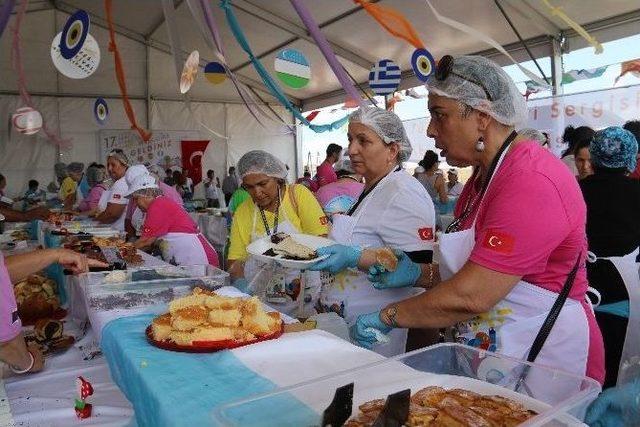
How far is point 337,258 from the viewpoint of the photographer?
1917 mm

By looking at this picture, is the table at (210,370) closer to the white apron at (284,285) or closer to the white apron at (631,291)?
the white apron at (284,285)

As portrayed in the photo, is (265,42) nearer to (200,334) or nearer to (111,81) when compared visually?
(111,81)

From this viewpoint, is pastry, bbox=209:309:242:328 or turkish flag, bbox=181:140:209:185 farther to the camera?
turkish flag, bbox=181:140:209:185

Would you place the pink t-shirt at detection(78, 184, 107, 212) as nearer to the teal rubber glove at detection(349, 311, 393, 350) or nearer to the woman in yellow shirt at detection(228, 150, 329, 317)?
the woman in yellow shirt at detection(228, 150, 329, 317)

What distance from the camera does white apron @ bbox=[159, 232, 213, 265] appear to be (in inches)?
161

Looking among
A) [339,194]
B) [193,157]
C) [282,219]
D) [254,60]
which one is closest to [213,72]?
[254,60]

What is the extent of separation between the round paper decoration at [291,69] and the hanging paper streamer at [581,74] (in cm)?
419

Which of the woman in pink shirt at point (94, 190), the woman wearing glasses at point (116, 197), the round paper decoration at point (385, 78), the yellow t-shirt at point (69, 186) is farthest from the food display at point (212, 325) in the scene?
the yellow t-shirt at point (69, 186)

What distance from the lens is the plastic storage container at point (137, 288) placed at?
5.86 feet

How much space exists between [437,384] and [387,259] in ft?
2.89

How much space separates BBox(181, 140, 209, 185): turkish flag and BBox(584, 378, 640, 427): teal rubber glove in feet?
51.2

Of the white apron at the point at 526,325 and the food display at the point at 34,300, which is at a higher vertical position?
the white apron at the point at 526,325

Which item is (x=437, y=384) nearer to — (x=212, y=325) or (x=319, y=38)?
(x=212, y=325)

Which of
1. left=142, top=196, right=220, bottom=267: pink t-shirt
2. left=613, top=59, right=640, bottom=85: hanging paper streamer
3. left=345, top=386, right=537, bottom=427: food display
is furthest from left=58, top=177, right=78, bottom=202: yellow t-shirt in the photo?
left=345, top=386, right=537, bottom=427: food display
